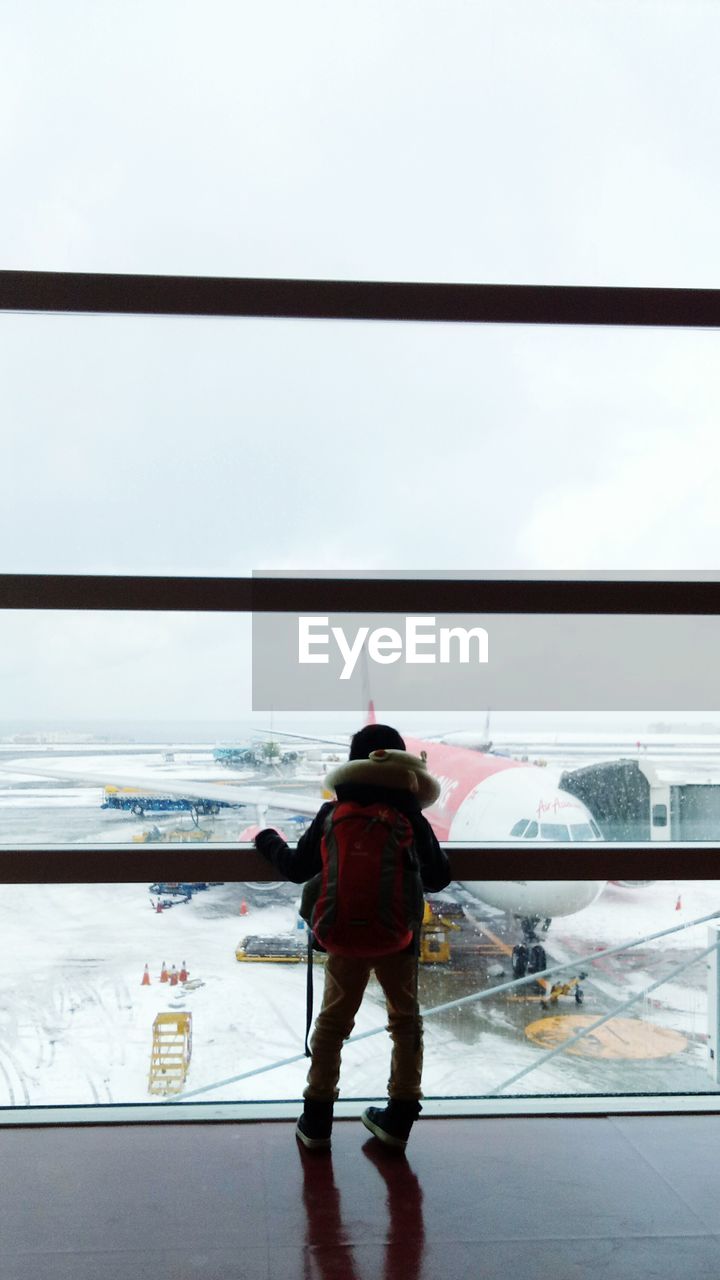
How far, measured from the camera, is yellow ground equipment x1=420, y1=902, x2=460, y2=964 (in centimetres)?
264

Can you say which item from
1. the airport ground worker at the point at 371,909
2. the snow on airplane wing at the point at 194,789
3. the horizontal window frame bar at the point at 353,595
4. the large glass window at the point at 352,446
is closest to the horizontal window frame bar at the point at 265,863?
the snow on airplane wing at the point at 194,789

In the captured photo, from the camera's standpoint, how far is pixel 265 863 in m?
2.52

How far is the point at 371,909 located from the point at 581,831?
0.68m

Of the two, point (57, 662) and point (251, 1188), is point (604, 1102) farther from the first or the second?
point (57, 662)

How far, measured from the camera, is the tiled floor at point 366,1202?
5.67ft

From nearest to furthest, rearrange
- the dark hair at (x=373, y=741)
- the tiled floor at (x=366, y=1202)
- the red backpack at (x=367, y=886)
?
the tiled floor at (x=366, y=1202)
the red backpack at (x=367, y=886)
the dark hair at (x=373, y=741)

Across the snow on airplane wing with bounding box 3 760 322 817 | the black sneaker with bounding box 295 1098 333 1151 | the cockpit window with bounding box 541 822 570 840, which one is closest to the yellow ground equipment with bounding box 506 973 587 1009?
the cockpit window with bounding box 541 822 570 840

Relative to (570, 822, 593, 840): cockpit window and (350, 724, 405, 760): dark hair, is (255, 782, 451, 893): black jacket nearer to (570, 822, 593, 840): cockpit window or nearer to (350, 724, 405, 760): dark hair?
(350, 724, 405, 760): dark hair

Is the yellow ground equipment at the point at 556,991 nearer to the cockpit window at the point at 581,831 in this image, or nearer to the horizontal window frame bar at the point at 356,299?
the cockpit window at the point at 581,831

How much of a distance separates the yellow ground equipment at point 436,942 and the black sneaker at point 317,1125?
56 centimetres

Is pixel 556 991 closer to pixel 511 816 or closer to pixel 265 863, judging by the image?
pixel 511 816

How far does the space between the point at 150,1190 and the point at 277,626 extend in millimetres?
1499

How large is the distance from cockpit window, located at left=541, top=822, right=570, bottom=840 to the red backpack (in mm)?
412

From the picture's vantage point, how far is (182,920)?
2514 millimetres
